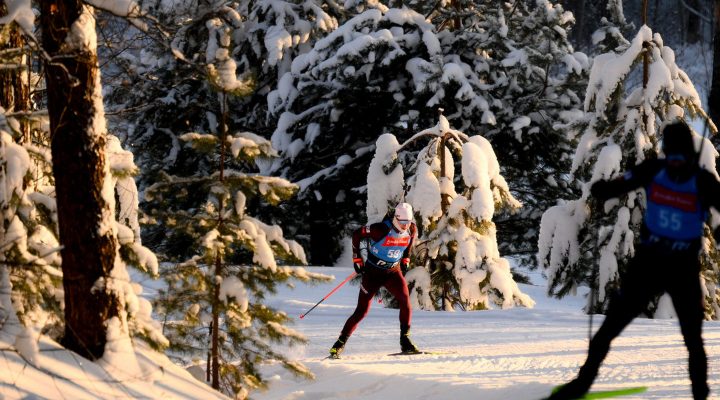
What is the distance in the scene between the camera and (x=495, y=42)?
20422 mm

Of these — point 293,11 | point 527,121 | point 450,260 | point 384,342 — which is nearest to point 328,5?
point 293,11

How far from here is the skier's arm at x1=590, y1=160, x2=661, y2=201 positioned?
5.38 meters

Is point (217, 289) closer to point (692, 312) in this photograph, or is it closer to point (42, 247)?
point (42, 247)

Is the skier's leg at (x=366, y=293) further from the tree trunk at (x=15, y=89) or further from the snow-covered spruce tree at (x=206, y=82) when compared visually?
the snow-covered spruce tree at (x=206, y=82)

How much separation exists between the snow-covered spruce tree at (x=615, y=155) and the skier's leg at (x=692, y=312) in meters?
7.00

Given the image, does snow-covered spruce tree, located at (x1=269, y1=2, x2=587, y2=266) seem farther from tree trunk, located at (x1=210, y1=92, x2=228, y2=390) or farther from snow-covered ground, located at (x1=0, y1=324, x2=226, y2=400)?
snow-covered ground, located at (x1=0, y1=324, x2=226, y2=400)

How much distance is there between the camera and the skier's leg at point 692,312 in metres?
5.26

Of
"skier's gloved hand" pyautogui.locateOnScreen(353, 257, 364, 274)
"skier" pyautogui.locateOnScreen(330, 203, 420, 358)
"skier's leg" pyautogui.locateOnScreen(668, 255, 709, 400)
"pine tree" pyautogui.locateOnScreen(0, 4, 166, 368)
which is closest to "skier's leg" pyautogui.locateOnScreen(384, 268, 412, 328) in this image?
"skier" pyautogui.locateOnScreen(330, 203, 420, 358)

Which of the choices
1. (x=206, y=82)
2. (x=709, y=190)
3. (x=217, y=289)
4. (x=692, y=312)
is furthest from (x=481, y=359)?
(x=206, y=82)

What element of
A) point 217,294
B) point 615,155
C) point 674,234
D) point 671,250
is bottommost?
point 217,294

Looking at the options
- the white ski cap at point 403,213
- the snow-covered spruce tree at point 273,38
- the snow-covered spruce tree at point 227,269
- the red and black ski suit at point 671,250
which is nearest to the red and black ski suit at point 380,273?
the white ski cap at point 403,213

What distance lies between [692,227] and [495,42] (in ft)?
52.0

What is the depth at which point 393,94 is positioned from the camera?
19.8 meters

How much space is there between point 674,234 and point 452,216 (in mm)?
8882
